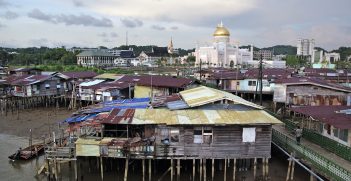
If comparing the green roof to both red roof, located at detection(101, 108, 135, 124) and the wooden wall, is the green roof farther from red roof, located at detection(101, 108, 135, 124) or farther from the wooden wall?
the wooden wall

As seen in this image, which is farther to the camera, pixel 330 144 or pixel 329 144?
pixel 329 144

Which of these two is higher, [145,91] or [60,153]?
[145,91]

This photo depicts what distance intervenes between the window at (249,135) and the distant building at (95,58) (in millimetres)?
106113

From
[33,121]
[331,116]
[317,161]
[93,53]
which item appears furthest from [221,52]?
[317,161]

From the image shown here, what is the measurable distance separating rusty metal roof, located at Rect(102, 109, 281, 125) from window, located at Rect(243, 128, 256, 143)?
2.14ft

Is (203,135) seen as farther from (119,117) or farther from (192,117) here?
(119,117)

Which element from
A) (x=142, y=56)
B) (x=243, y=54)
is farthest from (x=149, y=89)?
(x=142, y=56)

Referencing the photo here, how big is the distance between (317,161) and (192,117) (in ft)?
26.7

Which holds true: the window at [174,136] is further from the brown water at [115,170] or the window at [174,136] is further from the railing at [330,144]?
the railing at [330,144]

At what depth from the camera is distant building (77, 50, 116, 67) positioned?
409ft

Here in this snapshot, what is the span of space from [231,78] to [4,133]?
32.7 metres

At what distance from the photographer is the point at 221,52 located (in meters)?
124

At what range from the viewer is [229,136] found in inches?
799

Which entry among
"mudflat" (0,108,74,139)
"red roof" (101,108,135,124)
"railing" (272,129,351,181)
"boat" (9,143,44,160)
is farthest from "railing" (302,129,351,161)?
"mudflat" (0,108,74,139)
